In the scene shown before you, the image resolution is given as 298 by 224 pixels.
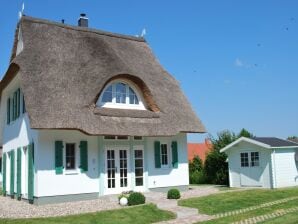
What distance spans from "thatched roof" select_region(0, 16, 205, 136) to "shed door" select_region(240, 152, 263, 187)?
119 inches

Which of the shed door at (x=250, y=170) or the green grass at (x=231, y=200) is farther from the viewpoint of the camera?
the shed door at (x=250, y=170)

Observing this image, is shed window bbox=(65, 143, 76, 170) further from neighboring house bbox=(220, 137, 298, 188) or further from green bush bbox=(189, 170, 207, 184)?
green bush bbox=(189, 170, 207, 184)

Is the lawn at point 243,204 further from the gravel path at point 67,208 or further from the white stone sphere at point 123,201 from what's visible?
the white stone sphere at point 123,201

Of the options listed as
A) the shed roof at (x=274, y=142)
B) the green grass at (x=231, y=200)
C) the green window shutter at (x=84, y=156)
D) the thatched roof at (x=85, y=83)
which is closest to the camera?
the green grass at (x=231, y=200)

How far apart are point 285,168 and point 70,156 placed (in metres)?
11.1

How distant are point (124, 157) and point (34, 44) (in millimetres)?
6880

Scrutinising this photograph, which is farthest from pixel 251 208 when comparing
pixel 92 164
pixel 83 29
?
pixel 83 29

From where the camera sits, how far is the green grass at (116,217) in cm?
1223

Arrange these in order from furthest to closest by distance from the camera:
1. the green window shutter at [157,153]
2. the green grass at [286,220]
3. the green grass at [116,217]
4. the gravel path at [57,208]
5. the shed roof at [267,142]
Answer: the shed roof at [267,142] → the green window shutter at [157,153] → the gravel path at [57,208] → the green grass at [116,217] → the green grass at [286,220]

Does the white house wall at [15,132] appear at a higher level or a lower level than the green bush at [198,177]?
higher

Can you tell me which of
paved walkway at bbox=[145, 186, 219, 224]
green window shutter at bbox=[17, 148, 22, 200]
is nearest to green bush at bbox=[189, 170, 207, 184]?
paved walkway at bbox=[145, 186, 219, 224]

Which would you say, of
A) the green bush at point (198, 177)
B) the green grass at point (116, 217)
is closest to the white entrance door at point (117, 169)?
the green grass at point (116, 217)

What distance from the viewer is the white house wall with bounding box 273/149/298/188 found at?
20.5 meters

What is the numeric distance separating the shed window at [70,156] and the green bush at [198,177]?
11.4 meters
